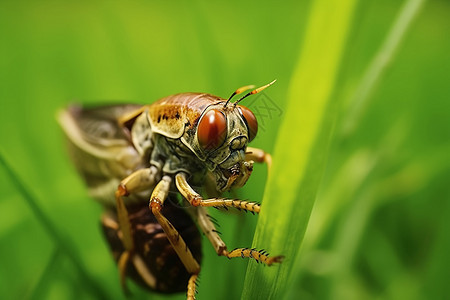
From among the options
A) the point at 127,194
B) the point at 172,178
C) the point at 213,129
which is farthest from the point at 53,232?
the point at 213,129

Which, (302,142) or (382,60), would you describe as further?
(382,60)

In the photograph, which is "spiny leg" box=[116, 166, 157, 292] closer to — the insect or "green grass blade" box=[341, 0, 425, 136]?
the insect

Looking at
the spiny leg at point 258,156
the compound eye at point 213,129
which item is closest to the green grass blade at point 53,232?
the compound eye at point 213,129

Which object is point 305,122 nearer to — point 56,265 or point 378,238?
point 56,265

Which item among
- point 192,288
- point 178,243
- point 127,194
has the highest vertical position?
point 127,194

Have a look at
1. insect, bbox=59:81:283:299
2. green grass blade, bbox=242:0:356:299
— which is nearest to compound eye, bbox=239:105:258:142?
insect, bbox=59:81:283:299

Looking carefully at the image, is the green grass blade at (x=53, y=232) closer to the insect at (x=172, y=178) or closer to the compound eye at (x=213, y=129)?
the insect at (x=172, y=178)

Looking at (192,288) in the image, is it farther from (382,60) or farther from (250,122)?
(382,60)

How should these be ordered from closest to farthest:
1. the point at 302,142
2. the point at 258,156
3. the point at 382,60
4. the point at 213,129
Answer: the point at 302,142 → the point at 213,129 → the point at 258,156 → the point at 382,60
